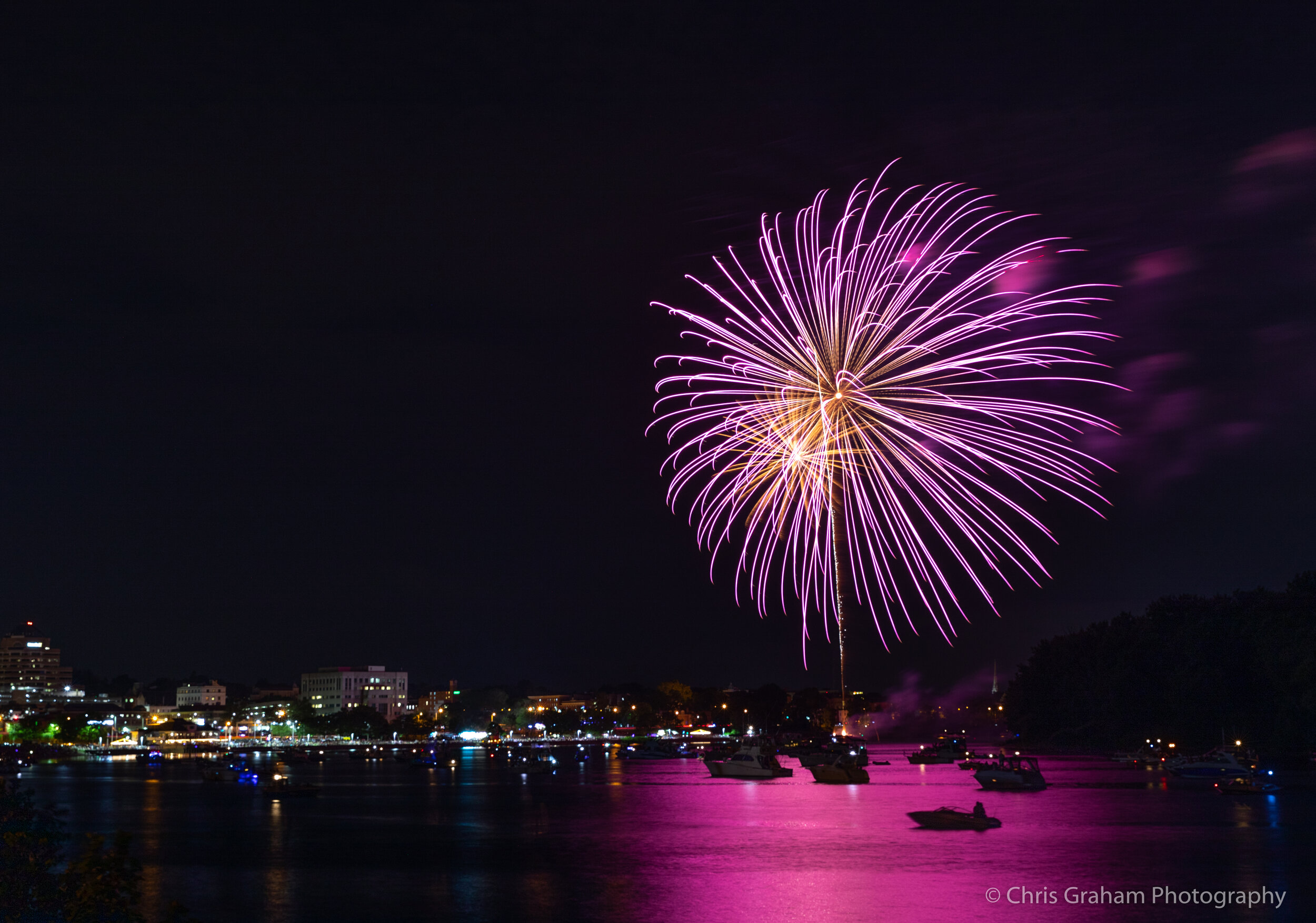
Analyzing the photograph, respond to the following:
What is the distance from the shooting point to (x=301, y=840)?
60125 millimetres

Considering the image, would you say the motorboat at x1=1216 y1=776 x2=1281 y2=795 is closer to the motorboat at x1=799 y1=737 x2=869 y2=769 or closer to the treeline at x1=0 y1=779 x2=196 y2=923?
the motorboat at x1=799 y1=737 x2=869 y2=769

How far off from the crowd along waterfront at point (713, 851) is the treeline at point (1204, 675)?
868 cm

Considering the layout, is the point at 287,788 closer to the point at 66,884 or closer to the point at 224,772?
A: the point at 224,772

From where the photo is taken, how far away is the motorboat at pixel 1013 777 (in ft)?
290

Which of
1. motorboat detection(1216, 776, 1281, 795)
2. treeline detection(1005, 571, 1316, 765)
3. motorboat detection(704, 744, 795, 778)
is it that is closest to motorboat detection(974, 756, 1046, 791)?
motorboat detection(1216, 776, 1281, 795)

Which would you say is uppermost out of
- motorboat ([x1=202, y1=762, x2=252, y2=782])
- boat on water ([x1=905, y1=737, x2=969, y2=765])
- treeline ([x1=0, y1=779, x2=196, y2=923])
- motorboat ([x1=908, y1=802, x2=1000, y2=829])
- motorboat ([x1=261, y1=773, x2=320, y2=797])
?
treeline ([x1=0, y1=779, x2=196, y2=923])

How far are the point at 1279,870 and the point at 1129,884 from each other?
654 centimetres

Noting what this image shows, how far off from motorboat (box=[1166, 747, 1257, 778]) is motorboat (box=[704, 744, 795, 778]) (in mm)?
35538

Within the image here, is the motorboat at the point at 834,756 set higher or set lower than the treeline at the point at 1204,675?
lower

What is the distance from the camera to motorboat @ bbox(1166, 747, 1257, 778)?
92.4 metres

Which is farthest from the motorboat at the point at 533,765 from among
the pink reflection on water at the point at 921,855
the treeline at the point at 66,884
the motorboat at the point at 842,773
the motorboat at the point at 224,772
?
the treeline at the point at 66,884

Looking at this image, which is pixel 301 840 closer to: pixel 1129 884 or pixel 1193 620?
pixel 1129 884

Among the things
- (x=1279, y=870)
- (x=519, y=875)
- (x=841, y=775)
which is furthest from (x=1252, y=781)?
(x=519, y=875)

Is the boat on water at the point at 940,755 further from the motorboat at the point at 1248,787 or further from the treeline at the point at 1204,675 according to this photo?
the motorboat at the point at 1248,787
